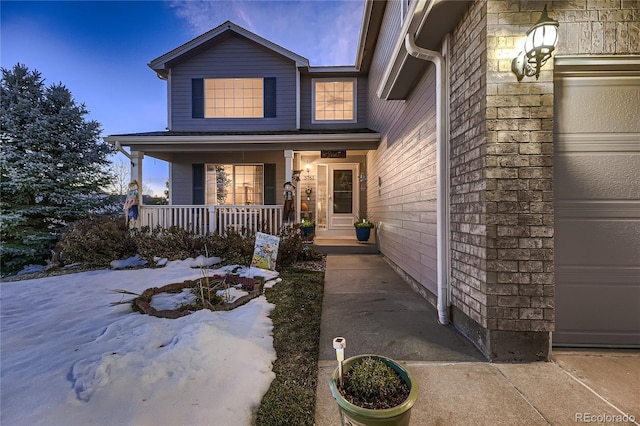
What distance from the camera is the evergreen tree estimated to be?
6344 mm

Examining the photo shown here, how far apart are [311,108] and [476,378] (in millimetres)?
8103

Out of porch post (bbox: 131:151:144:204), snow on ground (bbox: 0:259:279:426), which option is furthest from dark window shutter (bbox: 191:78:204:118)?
snow on ground (bbox: 0:259:279:426)

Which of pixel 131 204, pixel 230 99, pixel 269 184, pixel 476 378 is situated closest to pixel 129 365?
pixel 476 378

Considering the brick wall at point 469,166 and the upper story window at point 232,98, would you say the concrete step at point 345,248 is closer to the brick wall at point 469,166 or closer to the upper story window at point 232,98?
the brick wall at point 469,166

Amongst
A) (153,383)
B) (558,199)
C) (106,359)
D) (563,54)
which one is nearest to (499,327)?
(558,199)

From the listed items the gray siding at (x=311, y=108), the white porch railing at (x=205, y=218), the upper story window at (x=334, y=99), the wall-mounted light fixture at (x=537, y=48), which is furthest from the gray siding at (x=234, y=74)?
the wall-mounted light fixture at (x=537, y=48)

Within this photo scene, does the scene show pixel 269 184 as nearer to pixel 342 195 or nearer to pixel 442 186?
pixel 342 195

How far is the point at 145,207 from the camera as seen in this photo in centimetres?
646

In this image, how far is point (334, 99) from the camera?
8.57 m

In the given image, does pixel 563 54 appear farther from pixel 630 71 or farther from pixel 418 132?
pixel 418 132

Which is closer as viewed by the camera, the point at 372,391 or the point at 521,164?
the point at 372,391

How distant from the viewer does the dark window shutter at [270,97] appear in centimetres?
816

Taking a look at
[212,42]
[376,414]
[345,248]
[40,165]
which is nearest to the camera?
[376,414]

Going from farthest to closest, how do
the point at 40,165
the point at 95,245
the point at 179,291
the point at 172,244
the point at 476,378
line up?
the point at 40,165 → the point at 172,244 → the point at 95,245 → the point at 179,291 → the point at 476,378
